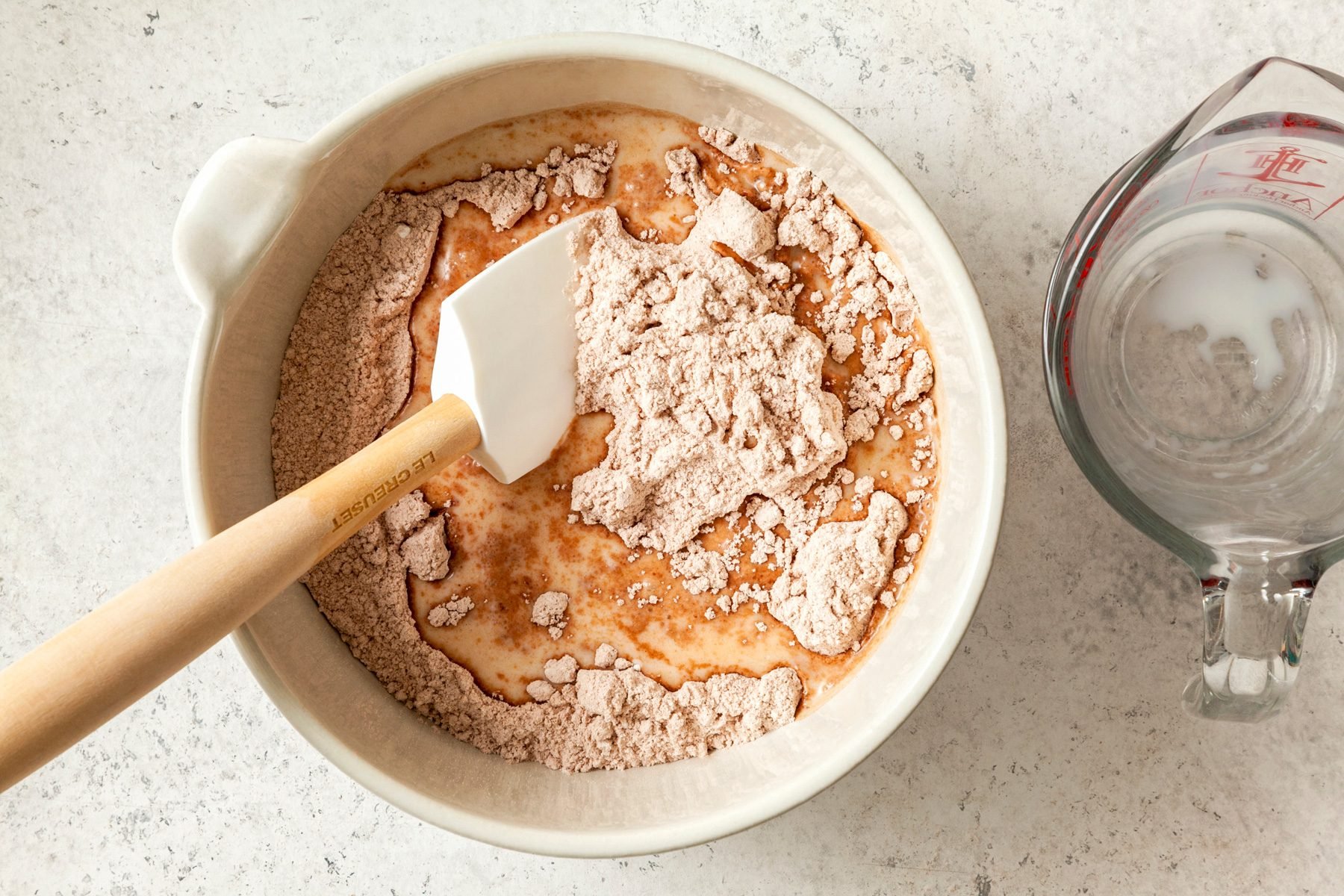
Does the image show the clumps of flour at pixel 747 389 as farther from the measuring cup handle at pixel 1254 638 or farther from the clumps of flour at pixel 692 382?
the measuring cup handle at pixel 1254 638

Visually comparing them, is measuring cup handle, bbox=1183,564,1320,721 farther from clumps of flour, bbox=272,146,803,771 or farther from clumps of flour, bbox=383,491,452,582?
clumps of flour, bbox=383,491,452,582

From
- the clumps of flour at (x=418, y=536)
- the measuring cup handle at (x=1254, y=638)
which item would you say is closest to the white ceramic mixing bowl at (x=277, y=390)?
the clumps of flour at (x=418, y=536)

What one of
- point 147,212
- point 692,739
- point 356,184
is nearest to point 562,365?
point 356,184

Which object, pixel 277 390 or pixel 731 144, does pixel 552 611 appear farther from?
pixel 731 144

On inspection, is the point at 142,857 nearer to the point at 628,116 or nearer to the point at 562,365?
the point at 562,365

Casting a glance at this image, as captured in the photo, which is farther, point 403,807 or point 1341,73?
point 1341,73

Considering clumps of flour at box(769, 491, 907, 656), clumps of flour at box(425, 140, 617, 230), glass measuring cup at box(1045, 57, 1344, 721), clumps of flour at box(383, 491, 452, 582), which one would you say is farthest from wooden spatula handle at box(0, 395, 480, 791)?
glass measuring cup at box(1045, 57, 1344, 721)
